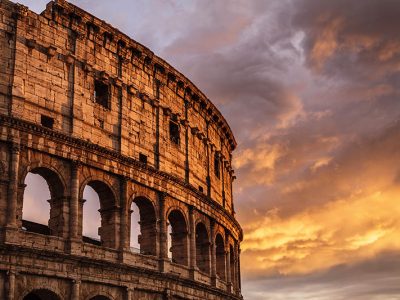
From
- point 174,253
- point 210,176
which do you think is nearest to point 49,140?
point 174,253

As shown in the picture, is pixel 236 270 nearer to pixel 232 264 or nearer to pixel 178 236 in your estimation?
pixel 232 264

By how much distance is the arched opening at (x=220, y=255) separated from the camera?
35.5 m

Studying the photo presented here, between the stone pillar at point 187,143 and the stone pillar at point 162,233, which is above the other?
the stone pillar at point 187,143

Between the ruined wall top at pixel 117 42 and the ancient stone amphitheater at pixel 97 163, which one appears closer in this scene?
the ancient stone amphitheater at pixel 97 163

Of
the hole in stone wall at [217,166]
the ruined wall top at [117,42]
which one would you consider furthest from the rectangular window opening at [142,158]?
the hole in stone wall at [217,166]

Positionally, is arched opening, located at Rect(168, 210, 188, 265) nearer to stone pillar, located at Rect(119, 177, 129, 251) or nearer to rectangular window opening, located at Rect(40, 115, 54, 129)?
stone pillar, located at Rect(119, 177, 129, 251)

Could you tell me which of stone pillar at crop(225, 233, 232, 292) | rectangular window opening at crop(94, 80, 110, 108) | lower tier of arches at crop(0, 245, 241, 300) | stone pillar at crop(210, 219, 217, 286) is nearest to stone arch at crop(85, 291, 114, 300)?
lower tier of arches at crop(0, 245, 241, 300)

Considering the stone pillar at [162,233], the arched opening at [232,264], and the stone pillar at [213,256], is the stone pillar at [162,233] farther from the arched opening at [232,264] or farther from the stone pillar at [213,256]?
the arched opening at [232,264]

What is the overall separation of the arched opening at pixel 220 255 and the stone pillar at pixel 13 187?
1506cm

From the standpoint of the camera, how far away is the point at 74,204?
2442 centimetres

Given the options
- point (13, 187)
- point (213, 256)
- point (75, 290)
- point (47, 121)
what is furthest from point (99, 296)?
point (213, 256)

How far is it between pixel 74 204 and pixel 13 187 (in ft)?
8.59

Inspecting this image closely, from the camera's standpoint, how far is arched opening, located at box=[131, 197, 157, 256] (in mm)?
28422

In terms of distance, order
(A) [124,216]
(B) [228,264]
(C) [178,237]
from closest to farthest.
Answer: (A) [124,216], (C) [178,237], (B) [228,264]
